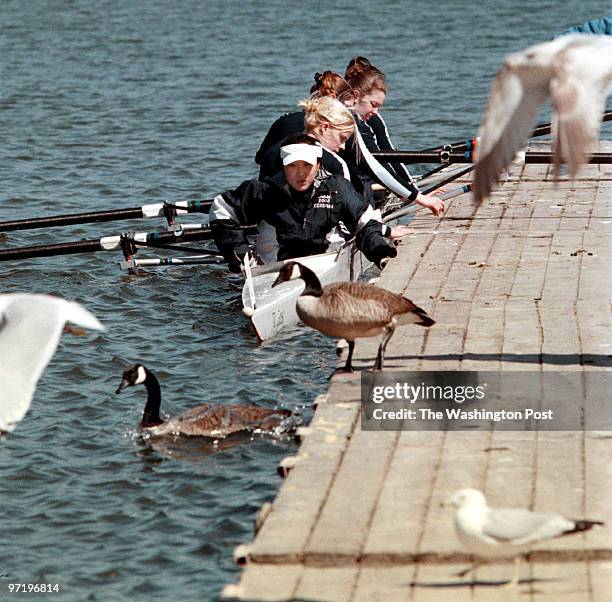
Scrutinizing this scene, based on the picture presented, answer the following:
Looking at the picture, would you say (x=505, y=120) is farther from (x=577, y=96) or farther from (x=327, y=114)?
(x=327, y=114)

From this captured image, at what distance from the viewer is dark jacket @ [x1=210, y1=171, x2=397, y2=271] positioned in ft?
35.7

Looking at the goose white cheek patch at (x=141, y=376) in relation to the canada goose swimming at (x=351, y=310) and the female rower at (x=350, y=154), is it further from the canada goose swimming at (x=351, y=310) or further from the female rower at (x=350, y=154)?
the female rower at (x=350, y=154)

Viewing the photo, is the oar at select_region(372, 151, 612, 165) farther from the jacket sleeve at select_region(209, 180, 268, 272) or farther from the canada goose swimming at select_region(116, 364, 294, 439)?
the canada goose swimming at select_region(116, 364, 294, 439)

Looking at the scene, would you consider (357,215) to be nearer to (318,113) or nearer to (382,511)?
(318,113)

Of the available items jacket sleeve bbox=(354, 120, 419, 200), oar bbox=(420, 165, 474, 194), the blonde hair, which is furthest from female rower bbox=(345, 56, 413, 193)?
the blonde hair

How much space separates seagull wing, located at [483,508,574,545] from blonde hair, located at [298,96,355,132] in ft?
19.3

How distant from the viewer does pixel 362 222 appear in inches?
430

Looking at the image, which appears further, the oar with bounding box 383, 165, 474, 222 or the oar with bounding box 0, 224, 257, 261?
the oar with bounding box 383, 165, 474, 222

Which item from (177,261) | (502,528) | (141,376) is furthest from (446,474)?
(177,261)

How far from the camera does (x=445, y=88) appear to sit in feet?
82.9

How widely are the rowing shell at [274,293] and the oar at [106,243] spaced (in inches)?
45.1

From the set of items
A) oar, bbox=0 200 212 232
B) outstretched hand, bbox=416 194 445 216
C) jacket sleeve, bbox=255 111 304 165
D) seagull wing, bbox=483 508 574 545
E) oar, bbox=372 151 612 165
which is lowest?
oar, bbox=0 200 212 232

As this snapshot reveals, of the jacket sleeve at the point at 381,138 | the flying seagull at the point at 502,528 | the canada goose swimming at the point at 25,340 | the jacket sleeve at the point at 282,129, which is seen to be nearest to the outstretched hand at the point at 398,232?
the jacket sleeve at the point at 381,138

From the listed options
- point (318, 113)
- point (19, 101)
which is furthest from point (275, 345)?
point (19, 101)
